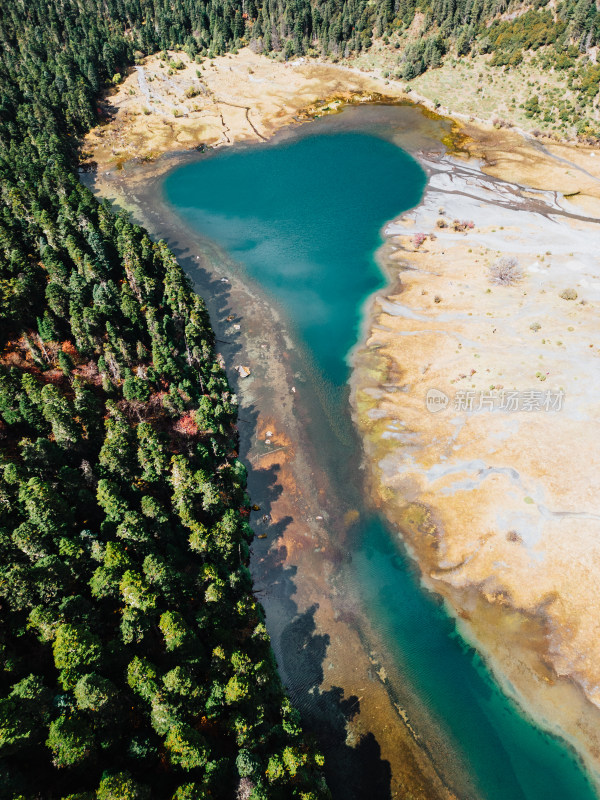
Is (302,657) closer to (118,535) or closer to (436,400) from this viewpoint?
(118,535)

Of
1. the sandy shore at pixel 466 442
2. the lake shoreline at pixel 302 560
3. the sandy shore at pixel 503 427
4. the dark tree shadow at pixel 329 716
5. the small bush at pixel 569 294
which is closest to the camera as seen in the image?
the dark tree shadow at pixel 329 716

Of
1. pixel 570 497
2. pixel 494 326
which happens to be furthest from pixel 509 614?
pixel 494 326

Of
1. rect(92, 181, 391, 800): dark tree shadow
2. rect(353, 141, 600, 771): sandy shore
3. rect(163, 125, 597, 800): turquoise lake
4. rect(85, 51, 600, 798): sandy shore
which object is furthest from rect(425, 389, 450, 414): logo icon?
rect(92, 181, 391, 800): dark tree shadow

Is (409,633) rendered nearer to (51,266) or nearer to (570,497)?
(570,497)

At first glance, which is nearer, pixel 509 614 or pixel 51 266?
pixel 509 614

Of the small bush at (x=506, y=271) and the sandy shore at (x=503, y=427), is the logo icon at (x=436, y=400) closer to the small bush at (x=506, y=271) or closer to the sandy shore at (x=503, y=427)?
the sandy shore at (x=503, y=427)

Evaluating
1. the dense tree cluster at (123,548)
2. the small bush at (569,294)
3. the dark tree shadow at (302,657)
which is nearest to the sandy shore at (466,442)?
the dark tree shadow at (302,657)

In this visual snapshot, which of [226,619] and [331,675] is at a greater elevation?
[226,619]
